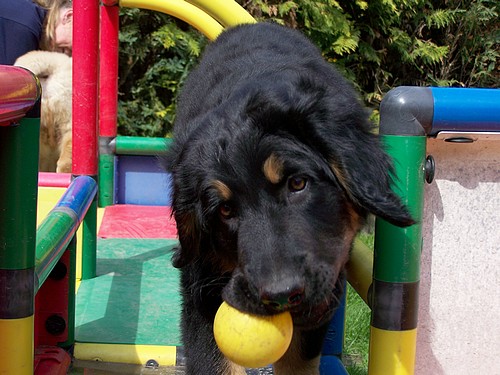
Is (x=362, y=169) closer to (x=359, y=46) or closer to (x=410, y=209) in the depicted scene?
(x=410, y=209)

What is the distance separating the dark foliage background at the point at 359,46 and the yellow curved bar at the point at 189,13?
7.73 ft

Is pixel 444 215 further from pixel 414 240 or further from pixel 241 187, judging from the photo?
pixel 241 187

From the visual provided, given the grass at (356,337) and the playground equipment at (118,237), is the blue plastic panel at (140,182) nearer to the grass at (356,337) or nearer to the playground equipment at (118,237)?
the playground equipment at (118,237)

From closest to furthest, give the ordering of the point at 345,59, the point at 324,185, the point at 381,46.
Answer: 1. the point at 324,185
2. the point at 345,59
3. the point at 381,46

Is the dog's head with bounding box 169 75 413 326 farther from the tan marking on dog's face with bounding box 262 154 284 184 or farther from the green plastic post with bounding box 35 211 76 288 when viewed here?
the green plastic post with bounding box 35 211 76 288

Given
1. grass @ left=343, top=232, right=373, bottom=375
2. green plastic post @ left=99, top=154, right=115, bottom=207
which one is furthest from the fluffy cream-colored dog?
grass @ left=343, top=232, right=373, bottom=375

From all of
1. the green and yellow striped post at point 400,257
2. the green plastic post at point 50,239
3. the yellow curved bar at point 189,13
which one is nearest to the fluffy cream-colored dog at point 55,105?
the yellow curved bar at point 189,13

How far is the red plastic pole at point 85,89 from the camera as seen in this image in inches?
160

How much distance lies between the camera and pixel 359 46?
7438 mm

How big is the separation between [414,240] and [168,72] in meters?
5.62

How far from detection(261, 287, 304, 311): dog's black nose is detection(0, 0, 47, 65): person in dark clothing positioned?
4447 mm

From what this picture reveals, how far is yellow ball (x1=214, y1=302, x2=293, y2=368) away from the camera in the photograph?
1894 millimetres

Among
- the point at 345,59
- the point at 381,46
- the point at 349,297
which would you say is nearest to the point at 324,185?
the point at 349,297

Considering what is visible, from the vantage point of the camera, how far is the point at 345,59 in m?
7.11
